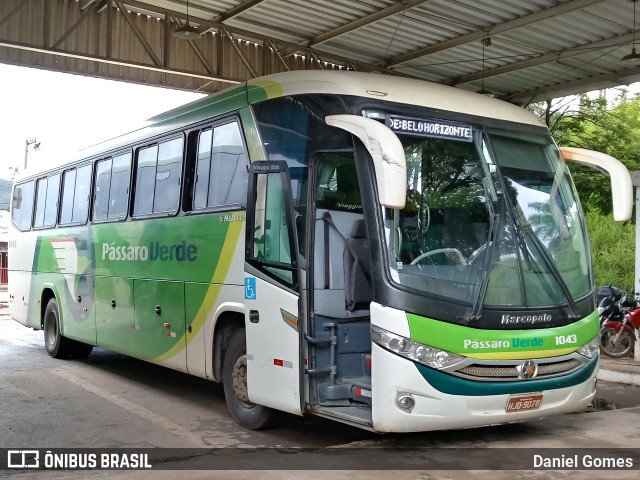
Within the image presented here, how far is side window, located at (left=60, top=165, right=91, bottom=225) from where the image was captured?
1209cm

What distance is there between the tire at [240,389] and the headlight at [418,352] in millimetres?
2017

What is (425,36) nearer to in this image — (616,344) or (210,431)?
(616,344)

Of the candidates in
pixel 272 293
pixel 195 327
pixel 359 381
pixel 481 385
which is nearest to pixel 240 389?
pixel 195 327

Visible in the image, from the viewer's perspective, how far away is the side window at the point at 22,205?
1469 centimetres

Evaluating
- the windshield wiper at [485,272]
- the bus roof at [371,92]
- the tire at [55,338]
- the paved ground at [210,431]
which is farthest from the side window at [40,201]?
the windshield wiper at [485,272]

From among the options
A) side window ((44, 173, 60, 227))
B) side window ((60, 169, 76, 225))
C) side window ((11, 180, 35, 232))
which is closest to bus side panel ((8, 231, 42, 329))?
side window ((11, 180, 35, 232))

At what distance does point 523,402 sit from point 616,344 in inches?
270

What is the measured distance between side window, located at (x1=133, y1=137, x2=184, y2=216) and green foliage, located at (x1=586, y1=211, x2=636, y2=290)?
480 inches

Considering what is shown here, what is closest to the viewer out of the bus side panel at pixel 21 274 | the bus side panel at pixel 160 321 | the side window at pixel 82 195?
the bus side panel at pixel 160 321

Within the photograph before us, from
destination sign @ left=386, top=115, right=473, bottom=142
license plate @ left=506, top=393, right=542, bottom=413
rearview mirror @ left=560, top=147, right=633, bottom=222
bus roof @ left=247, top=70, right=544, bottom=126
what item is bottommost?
license plate @ left=506, top=393, right=542, bottom=413

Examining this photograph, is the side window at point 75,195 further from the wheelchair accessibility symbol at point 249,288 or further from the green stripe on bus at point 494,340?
the green stripe on bus at point 494,340

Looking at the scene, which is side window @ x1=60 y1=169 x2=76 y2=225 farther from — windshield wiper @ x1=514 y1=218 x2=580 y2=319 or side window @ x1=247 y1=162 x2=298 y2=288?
windshield wiper @ x1=514 y1=218 x2=580 y2=319

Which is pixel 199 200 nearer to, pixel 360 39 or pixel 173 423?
pixel 173 423

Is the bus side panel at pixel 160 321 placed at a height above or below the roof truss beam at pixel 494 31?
below
